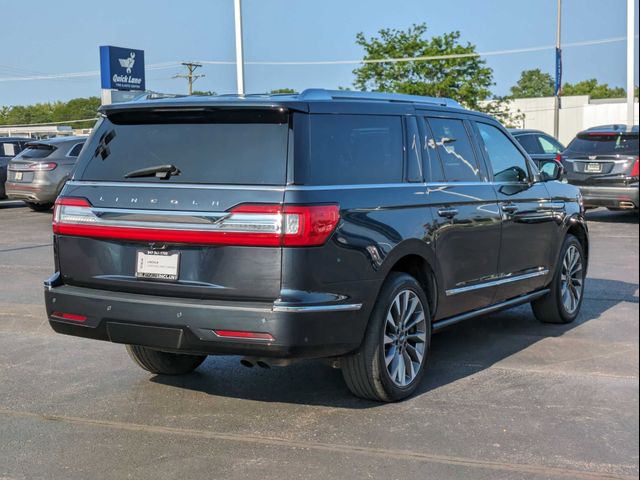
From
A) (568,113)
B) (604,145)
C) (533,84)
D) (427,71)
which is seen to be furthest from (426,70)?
(533,84)

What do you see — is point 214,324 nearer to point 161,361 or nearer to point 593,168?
point 161,361

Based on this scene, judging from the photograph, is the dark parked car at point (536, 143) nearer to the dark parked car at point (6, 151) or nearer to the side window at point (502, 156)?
the side window at point (502, 156)

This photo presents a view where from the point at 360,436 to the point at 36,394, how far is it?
2246 millimetres

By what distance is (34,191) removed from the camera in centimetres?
1864

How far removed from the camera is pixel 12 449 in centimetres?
449

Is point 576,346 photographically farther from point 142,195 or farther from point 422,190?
point 142,195

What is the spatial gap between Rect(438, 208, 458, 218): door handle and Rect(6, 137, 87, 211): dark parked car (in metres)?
14.3

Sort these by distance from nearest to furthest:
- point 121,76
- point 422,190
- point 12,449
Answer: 1. point 12,449
2. point 422,190
3. point 121,76

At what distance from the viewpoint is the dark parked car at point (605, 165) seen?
49.1 ft

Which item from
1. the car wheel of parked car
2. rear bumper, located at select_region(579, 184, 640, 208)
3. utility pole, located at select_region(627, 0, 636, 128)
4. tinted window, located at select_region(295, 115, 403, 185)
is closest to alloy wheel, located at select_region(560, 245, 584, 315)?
utility pole, located at select_region(627, 0, 636, 128)

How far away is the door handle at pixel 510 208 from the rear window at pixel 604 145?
31.0 feet

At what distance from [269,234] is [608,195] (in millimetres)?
12038

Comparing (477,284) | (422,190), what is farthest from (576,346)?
(422,190)

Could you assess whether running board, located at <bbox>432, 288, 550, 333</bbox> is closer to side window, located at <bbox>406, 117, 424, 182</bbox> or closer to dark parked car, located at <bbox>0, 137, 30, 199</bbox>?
side window, located at <bbox>406, 117, 424, 182</bbox>
